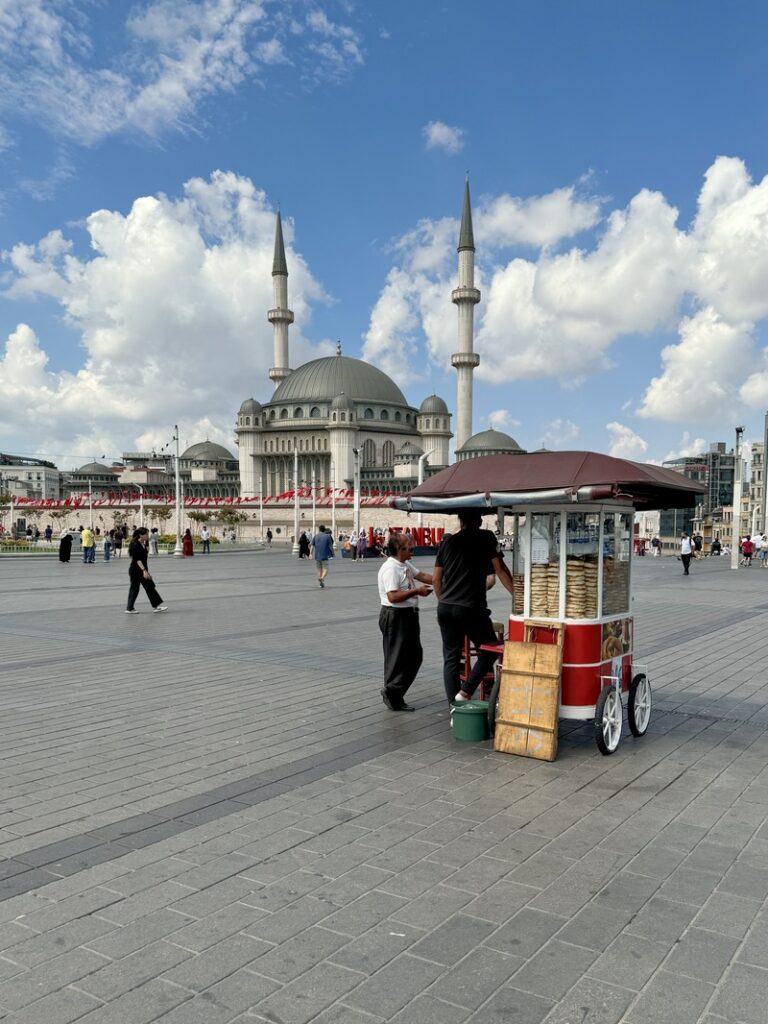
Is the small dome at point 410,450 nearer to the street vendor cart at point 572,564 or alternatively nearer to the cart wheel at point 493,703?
the street vendor cart at point 572,564

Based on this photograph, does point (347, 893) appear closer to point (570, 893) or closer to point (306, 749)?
point (570, 893)

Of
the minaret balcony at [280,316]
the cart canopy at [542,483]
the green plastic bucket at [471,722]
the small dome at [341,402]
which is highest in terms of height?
the minaret balcony at [280,316]

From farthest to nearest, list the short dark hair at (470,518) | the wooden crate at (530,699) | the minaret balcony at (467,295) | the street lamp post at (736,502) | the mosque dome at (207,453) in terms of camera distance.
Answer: the mosque dome at (207,453) < the minaret balcony at (467,295) < the street lamp post at (736,502) < the short dark hair at (470,518) < the wooden crate at (530,699)

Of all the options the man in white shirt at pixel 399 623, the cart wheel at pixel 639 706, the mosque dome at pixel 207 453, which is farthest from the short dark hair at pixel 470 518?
the mosque dome at pixel 207 453

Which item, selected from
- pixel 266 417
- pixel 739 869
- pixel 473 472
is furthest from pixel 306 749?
pixel 266 417

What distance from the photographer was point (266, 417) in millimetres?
104125

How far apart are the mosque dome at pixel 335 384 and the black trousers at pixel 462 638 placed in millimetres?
95073

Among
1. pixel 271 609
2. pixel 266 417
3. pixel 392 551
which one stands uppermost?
pixel 266 417

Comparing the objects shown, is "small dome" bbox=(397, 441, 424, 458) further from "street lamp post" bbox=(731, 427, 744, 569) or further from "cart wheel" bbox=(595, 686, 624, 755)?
"cart wheel" bbox=(595, 686, 624, 755)

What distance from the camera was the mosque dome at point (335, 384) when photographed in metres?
102

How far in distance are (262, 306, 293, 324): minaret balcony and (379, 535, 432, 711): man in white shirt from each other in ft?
307

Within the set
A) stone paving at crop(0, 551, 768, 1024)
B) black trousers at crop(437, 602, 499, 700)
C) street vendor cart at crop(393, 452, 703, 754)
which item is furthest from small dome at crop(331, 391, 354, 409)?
street vendor cart at crop(393, 452, 703, 754)

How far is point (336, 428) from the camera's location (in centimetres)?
9750

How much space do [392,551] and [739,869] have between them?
3987 mm
